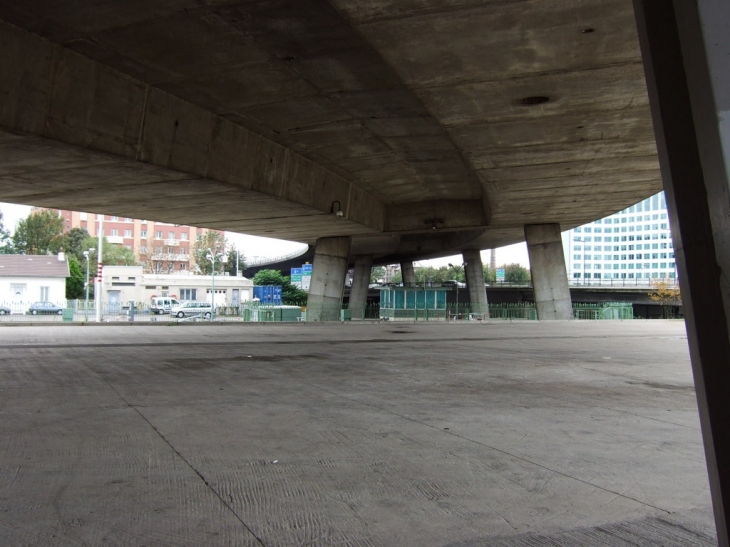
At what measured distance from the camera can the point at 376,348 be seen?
17.2 metres

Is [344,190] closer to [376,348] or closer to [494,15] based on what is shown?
[376,348]

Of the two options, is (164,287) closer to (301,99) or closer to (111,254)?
(111,254)

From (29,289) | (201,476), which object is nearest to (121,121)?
(201,476)

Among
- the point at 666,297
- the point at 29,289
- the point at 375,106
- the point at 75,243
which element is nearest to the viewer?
the point at 375,106

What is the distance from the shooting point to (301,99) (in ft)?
48.6

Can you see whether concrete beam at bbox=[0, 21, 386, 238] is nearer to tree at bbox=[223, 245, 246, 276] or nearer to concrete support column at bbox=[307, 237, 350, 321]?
concrete support column at bbox=[307, 237, 350, 321]

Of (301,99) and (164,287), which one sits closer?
(301,99)

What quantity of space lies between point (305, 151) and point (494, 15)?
11685mm

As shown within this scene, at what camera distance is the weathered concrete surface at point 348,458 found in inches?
157

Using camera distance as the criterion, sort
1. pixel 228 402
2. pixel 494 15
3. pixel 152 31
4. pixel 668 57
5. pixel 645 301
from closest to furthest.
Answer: pixel 668 57 → pixel 228 402 → pixel 494 15 → pixel 152 31 → pixel 645 301

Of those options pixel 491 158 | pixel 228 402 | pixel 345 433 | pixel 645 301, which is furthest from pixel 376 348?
pixel 645 301

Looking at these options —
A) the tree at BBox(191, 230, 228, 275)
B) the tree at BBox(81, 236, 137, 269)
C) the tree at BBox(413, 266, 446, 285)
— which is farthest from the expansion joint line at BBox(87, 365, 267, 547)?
the tree at BBox(413, 266, 446, 285)

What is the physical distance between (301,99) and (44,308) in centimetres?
4675

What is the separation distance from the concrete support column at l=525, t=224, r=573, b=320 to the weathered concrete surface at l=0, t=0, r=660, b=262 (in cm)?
1259
